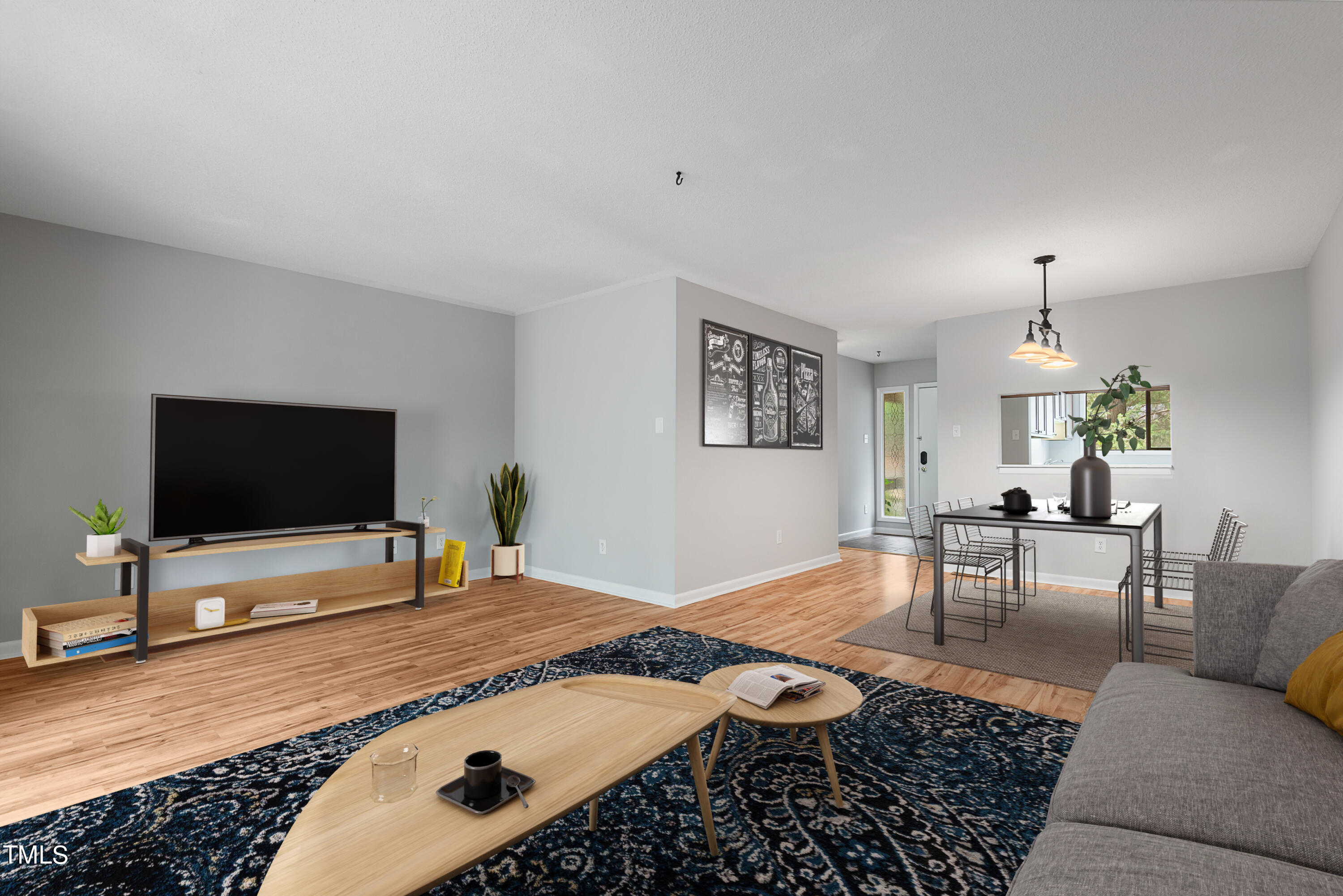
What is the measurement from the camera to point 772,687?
1.99 meters

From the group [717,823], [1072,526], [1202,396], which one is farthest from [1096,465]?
[717,823]

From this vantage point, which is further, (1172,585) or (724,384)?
(724,384)

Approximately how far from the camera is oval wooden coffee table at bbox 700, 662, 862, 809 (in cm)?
184

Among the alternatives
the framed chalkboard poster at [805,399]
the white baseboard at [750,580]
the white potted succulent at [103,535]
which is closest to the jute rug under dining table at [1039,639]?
the white baseboard at [750,580]

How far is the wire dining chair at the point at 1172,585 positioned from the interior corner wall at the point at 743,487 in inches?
103

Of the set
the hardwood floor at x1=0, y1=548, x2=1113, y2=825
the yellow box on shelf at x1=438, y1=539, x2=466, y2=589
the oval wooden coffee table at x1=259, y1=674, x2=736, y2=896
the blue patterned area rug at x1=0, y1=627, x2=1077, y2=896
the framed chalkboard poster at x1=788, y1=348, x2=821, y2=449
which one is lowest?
the hardwood floor at x1=0, y1=548, x2=1113, y2=825

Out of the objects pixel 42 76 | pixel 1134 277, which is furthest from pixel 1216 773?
pixel 1134 277

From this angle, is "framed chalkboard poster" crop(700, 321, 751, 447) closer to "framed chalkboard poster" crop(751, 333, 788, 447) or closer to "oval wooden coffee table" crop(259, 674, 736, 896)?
"framed chalkboard poster" crop(751, 333, 788, 447)

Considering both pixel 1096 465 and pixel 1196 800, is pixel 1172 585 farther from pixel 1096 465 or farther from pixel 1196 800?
pixel 1196 800

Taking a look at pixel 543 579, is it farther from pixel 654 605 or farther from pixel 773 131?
pixel 773 131

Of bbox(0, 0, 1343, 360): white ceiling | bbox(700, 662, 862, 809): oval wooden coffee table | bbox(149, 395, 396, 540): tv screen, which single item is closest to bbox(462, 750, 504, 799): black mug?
bbox(700, 662, 862, 809): oval wooden coffee table

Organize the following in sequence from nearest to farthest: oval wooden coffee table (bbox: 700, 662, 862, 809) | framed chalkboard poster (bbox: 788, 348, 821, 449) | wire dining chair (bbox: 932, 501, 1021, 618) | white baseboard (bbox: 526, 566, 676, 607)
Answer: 1. oval wooden coffee table (bbox: 700, 662, 862, 809)
2. wire dining chair (bbox: 932, 501, 1021, 618)
3. white baseboard (bbox: 526, 566, 676, 607)
4. framed chalkboard poster (bbox: 788, 348, 821, 449)

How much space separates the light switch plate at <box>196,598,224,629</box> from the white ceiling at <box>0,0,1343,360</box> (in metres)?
2.26

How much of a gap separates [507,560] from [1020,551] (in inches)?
175
